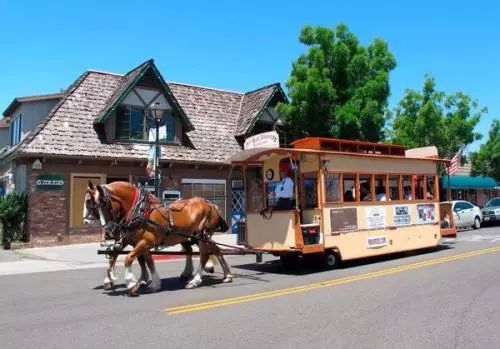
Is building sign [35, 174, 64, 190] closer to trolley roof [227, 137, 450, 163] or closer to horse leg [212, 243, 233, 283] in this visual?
trolley roof [227, 137, 450, 163]

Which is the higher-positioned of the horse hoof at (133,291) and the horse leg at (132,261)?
the horse leg at (132,261)

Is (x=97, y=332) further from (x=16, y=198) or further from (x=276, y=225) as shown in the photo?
(x=16, y=198)

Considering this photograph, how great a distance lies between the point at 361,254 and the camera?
1321cm

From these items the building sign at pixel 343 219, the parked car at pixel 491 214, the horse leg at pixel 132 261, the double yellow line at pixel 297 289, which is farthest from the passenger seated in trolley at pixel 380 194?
the parked car at pixel 491 214

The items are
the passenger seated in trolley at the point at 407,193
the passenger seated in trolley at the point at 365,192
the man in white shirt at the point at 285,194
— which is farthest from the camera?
the passenger seated in trolley at the point at 407,193

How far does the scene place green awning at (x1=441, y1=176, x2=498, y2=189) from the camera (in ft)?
118

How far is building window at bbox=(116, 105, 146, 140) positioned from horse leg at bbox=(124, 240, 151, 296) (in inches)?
538

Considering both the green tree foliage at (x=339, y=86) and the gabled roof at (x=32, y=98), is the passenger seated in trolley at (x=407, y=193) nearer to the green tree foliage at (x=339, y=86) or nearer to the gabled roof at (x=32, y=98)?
the green tree foliage at (x=339, y=86)

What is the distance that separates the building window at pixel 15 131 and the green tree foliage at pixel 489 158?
1277 inches

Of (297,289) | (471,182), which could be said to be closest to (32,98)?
(297,289)

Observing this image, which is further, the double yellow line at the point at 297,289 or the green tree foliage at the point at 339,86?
the green tree foliage at the point at 339,86

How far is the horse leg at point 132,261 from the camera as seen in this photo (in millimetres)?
9203

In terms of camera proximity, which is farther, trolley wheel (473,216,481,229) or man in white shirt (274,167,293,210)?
trolley wheel (473,216,481,229)

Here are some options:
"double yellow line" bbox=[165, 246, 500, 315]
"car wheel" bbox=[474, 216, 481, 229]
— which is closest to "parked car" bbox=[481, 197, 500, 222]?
"car wheel" bbox=[474, 216, 481, 229]
